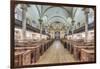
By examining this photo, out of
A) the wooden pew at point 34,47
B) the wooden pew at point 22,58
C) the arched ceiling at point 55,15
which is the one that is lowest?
the wooden pew at point 22,58

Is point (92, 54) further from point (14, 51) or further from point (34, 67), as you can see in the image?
point (14, 51)

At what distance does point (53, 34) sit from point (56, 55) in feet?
1.13

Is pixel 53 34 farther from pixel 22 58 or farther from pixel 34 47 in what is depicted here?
pixel 22 58

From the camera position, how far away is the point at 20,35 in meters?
2.23

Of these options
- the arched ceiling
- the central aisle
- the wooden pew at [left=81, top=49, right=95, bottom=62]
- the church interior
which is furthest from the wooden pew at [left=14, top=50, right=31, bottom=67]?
the wooden pew at [left=81, top=49, right=95, bottom=62]

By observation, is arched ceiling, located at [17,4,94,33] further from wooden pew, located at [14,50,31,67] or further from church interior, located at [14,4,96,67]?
wooden pew, located at [14,50,31,67]

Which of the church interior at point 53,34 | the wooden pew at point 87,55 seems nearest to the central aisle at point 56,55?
the church interior at point 53,34

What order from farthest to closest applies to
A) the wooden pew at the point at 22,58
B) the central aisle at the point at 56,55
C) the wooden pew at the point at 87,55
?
the wooden pew at the point at 87,55 < the central aisle at the point at 56,55 < the wooden pew at the point at 22,58

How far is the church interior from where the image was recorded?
2.24m

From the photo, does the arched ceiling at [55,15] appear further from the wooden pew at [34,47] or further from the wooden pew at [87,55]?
the wooden pew at [87,55]

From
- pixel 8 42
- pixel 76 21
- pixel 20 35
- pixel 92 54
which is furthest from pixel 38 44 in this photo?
pixel 92 54

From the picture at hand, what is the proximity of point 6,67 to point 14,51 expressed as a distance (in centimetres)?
25

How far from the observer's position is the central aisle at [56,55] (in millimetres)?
2354

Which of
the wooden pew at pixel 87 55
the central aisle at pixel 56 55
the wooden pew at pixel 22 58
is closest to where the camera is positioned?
the wooden pew at pixel 22 58
